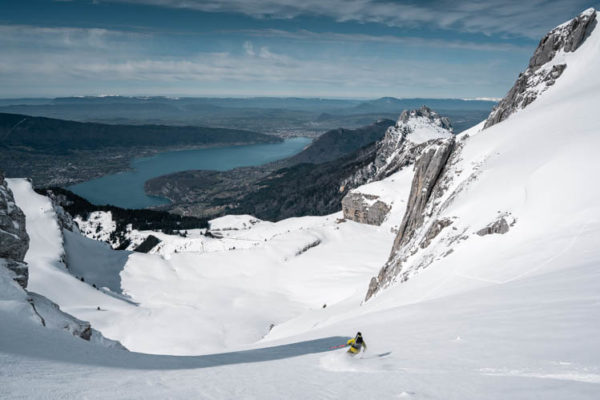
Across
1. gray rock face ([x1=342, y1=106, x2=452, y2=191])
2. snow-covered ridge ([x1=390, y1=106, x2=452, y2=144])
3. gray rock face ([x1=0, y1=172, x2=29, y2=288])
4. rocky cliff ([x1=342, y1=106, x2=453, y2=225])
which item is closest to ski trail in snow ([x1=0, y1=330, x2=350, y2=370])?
gray rock face ([x1=0, y1=172, x2=29, y2=288])

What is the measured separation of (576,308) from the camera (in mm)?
9828

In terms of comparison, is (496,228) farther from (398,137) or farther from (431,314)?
(398,137)

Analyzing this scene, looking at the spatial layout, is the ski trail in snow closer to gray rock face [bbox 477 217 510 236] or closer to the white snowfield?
the white snowfield

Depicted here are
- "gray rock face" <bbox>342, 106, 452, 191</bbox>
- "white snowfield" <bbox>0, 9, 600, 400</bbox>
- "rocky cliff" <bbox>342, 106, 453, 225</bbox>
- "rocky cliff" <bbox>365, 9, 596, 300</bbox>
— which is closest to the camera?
"white snowfield" <bbox>0, 9, 600, 400</bbox>

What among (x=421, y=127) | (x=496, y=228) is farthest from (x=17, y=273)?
(x=421, y=127)

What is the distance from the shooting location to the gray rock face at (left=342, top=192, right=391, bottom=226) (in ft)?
249

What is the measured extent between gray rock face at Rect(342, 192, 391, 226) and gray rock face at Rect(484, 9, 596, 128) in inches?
1209

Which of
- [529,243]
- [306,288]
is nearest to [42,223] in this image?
[306,288]

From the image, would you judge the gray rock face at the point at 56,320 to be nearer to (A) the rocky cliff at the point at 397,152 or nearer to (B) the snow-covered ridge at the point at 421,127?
(A) the rocky cliff at the point at 397,152

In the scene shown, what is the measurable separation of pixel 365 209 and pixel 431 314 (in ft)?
214

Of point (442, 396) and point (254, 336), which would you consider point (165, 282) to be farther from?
point (442, 396)

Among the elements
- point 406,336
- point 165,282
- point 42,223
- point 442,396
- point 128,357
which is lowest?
point 165,282

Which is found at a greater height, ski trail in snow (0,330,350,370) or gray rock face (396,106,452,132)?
gray rock face (396,106,452,132)

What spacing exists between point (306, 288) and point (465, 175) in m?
26.0
